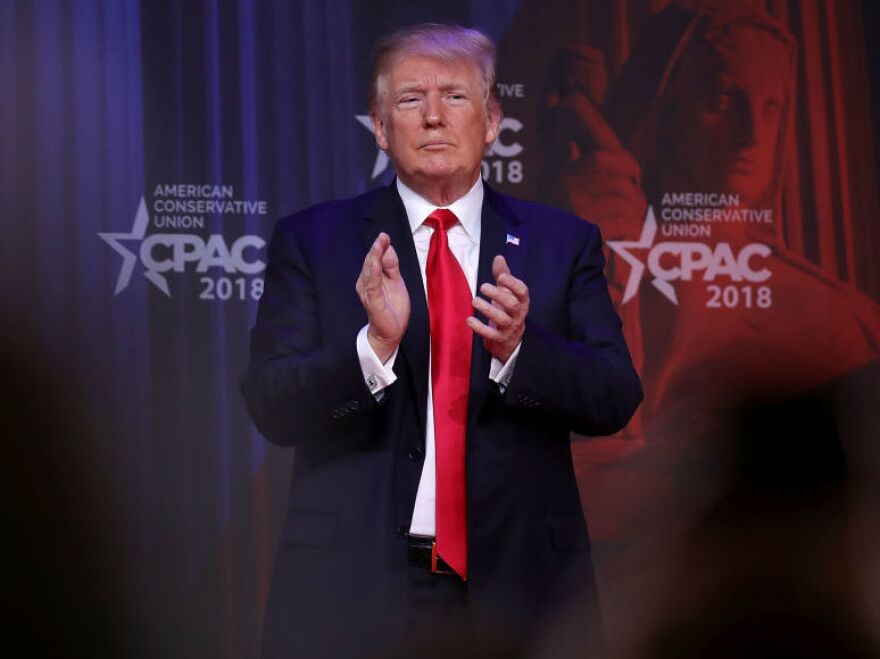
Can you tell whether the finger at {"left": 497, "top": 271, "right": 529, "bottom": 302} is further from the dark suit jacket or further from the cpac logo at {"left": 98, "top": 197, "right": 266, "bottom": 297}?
the cpac logo at {"left": 98, "top": 197, "right": 266, "bottom": 297}

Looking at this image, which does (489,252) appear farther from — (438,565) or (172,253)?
(172,253)

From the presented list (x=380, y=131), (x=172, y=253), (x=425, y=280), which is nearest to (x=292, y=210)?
(x=172, y=253)

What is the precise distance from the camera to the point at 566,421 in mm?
1954

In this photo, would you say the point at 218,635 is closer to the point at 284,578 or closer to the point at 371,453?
the point at 284,578

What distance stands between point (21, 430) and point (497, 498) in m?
1.48

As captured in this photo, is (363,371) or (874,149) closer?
(363,371)

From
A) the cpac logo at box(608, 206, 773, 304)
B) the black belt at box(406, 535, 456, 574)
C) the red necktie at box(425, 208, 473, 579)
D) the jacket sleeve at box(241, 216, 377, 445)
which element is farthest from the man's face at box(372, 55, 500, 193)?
the cpac logo at box(608, 206, 773, 304)

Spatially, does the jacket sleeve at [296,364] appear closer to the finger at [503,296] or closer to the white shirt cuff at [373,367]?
the white shirt cuff at [373,367]

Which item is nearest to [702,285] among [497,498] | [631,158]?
[631,158]

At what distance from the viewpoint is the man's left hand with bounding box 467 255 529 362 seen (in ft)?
5.72

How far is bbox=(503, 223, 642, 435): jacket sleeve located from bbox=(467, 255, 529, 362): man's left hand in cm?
4

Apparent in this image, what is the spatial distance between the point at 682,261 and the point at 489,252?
48.7 inches

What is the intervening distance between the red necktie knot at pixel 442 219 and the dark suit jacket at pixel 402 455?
0.06 meters

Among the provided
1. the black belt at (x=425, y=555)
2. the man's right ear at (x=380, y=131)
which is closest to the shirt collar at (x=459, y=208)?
the man's right ear at (x=380, y=131)
